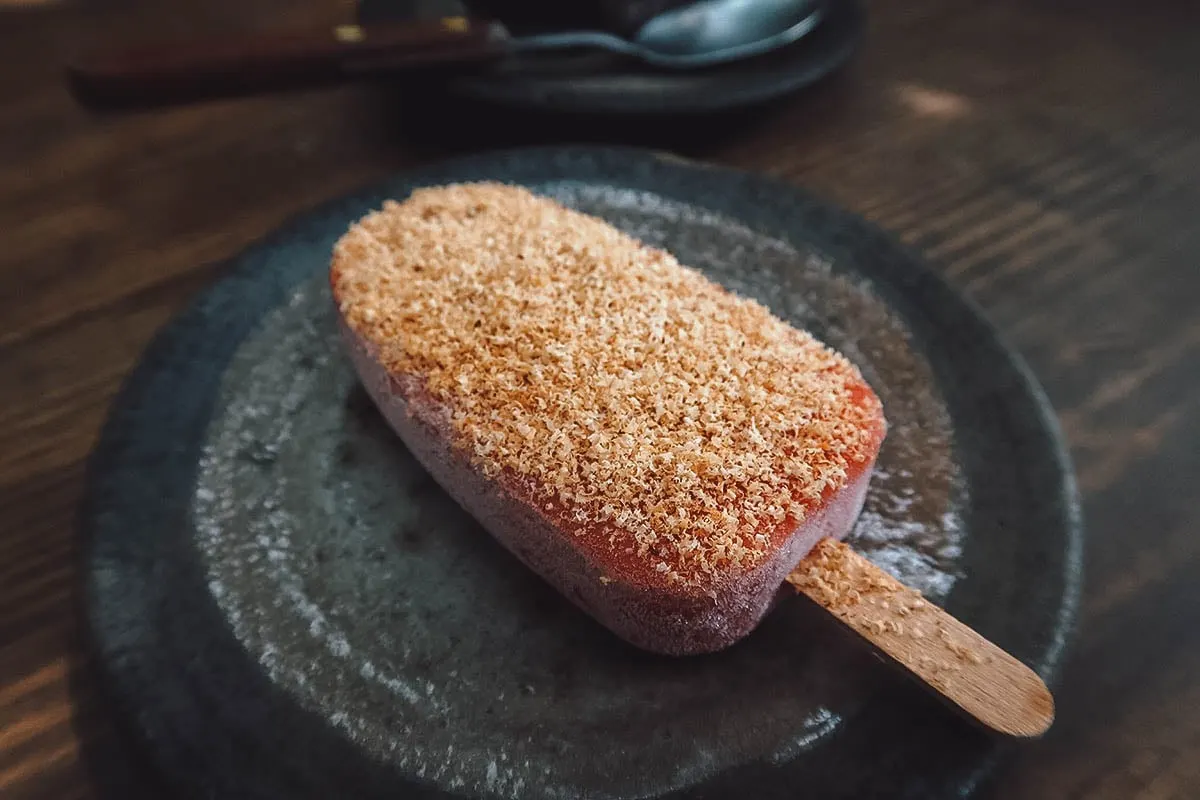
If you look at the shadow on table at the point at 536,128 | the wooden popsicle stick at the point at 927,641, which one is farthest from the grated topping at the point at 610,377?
the shadow on table at the point at 536,128

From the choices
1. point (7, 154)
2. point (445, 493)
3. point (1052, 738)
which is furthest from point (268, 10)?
point (1052, 738)

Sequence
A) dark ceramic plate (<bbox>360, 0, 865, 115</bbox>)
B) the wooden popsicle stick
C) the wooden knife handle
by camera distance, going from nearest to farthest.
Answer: the wooden popsicle stick → the wooden knife handle → dark ceramic plate (<bbox>360, 0, 865, 115</bbox>)

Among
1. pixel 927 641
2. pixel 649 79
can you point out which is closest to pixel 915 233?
pixel 649 79

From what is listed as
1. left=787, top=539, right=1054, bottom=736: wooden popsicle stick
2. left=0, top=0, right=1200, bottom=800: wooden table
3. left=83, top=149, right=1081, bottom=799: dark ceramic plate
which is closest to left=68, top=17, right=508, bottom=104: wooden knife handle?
left=0, top=0, right=1200, bottom=800: wooden table

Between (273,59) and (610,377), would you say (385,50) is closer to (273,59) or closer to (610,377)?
(273,59)

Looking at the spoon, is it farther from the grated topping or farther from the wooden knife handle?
the grated topping

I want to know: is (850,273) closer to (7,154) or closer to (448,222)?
(448,222)
